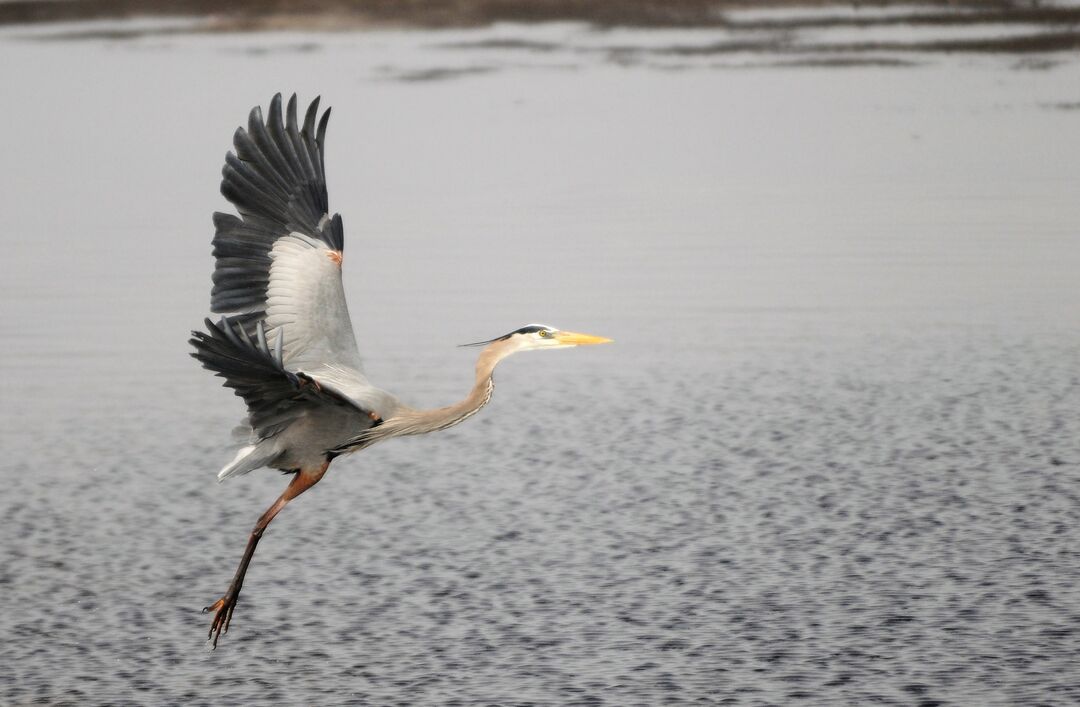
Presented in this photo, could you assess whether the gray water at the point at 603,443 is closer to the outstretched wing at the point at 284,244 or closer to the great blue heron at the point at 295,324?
the great blue heron at the point at 295,324

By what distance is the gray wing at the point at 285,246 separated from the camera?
9.02m

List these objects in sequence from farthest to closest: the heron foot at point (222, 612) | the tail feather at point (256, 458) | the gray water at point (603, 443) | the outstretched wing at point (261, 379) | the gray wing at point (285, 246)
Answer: the gray wing at point (285, 246) < the tail feather at point (256, 458) < the heron foot at point (222, 612) < the gray water at point (603, 443) < the outstretched wing at point (261, 379)

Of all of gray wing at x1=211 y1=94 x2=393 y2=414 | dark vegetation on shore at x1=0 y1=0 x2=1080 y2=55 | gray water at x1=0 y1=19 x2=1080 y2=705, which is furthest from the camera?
dark vegetation on shore at x1=0 y1=0 x2=1080 y2=55

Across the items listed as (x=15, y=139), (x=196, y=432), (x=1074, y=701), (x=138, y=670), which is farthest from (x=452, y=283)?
(x=15, y=139)

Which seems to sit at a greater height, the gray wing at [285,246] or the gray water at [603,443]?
the gray wing at [285,246]

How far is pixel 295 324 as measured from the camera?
9.05 m

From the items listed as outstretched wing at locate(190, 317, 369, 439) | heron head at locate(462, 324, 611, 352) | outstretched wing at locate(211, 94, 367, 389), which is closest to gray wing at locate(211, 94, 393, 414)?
outstretched wing at locate(211, 94, 367, 389)

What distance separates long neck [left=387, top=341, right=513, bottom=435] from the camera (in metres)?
8.29

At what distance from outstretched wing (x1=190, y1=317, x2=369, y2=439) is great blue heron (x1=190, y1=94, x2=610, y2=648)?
1 cm

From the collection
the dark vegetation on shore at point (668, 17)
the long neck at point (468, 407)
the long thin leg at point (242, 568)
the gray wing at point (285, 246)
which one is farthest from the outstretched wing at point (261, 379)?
the dark vegetation on shore at point (668, 17)

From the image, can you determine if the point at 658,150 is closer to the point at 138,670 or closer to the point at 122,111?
the point at 122,111

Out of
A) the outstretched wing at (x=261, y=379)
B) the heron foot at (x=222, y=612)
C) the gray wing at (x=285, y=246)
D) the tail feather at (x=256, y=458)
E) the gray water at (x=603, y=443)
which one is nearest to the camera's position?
the outstretched wing at (x=261, y=379)

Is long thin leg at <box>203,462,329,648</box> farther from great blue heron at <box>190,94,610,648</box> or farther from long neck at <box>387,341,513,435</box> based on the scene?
long neck at <box>387,341,513,435</box>

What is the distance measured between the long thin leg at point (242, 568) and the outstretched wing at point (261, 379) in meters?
0.38
